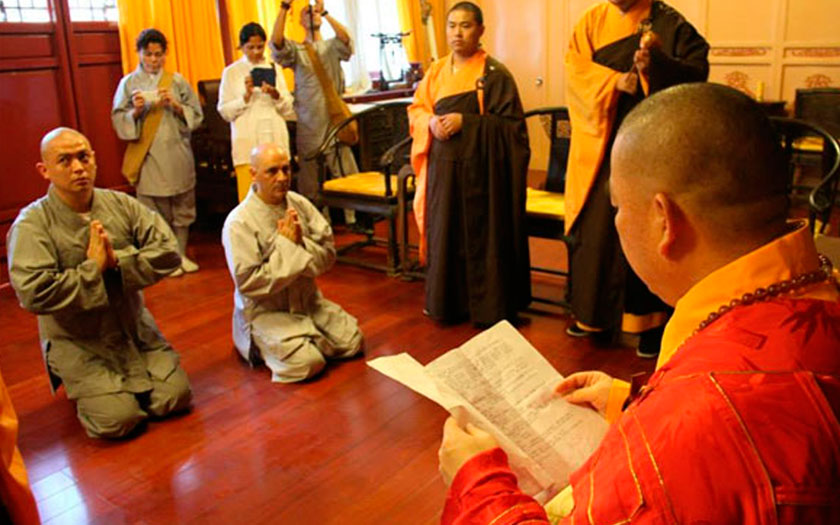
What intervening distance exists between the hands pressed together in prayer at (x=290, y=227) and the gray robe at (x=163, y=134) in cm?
182

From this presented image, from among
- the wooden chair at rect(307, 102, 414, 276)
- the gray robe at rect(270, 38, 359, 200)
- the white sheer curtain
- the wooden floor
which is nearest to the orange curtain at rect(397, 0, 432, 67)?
the white sheer curtain

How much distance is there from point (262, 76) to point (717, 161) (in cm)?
403

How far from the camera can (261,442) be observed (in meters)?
2.53

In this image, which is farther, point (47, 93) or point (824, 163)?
point (47, 93)

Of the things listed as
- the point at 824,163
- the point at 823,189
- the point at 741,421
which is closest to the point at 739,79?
the point at 824,163

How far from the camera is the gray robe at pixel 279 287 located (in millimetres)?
2959

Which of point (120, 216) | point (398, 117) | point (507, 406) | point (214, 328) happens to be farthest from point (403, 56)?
point (507, 406)

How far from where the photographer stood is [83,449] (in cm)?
254

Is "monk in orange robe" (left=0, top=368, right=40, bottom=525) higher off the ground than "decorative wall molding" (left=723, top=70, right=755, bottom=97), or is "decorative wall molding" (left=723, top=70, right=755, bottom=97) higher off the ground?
"decorative wall molding" (left=723, top=70, right=755, bottom=97)

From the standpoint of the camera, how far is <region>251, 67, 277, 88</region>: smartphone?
176 inches

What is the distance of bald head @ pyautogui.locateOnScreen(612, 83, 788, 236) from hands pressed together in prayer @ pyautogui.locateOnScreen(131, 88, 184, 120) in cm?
409

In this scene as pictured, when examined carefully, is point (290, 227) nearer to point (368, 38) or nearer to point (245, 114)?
point (245, 114)

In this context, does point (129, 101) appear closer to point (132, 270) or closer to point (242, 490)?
point (132, 270)

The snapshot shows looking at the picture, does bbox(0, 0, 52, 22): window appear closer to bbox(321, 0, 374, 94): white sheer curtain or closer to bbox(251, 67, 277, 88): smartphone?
bbox(251, 67, 277, 88): smartphone
